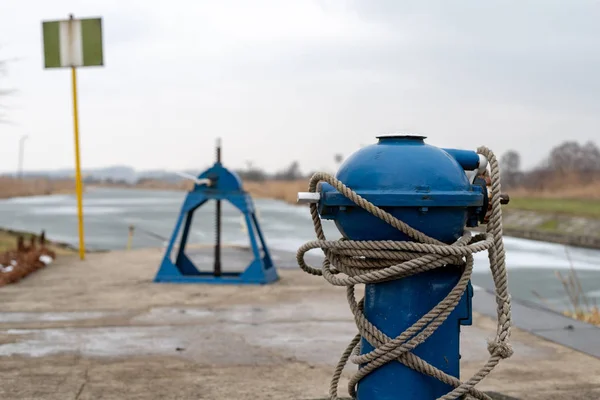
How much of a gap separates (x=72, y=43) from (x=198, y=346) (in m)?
6.31

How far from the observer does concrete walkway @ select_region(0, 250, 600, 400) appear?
4.25 m

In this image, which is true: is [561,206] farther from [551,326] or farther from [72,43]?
[551,326]

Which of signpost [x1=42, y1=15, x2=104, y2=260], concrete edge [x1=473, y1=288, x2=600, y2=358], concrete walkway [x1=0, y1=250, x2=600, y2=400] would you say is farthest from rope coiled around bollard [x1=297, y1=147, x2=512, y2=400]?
signpost [x1=42, y1=15, x2=104, y2=260]

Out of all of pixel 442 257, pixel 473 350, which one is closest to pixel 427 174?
pixel 442 257

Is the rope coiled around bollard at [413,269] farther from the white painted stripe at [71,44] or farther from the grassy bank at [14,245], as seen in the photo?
the grassy bank at [14,245]

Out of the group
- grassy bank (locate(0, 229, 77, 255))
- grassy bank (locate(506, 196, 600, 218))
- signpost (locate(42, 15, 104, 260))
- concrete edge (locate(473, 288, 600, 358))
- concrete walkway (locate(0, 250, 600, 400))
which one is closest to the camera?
concrete walkway (locate(0, 250, 600, 400))

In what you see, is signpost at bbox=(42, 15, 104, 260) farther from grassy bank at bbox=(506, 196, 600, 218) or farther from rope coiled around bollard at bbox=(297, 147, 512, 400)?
Answer: grassy bank at bbox=(506, 196, 600, 218)

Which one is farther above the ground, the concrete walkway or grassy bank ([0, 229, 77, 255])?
the concrete walkway

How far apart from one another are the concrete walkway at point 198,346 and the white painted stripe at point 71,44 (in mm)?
3587

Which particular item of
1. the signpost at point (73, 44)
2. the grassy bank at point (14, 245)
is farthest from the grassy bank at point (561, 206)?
the signpost at point (73, 44)

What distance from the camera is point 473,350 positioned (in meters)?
5.18

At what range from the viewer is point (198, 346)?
5.28 m

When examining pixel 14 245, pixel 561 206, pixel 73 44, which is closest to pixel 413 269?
pixel 73 44

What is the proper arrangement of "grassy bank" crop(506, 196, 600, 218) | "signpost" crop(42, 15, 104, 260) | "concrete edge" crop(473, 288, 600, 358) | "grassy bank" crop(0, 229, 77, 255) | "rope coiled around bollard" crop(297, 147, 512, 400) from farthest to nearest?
"grassy bank" crop(506, 196, 600, 218), "grassy bank" crop(0, 229, 77, 255), "signpost" crop(42, 15, 104, 260), "concrete edge" crop(473, 288, 600, 358), "rope coiled around bollard" crop(297, 147, 512, 400)
